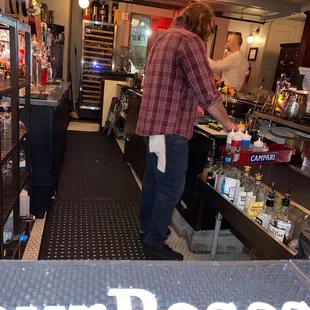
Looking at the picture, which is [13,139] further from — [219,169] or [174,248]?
[174,248]

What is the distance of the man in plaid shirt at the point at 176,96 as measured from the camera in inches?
77.4

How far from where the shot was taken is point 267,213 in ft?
5.74

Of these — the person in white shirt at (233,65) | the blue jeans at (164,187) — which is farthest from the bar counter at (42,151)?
the person in white shirt at (233,65)

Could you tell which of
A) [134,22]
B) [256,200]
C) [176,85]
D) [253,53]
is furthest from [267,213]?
[253,53]

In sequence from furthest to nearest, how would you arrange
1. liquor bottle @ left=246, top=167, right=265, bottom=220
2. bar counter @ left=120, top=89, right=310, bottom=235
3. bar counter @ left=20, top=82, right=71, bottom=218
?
bar counter @ left=20, top=82, right=71, bottom=218, bar counter @ left=120, top=89, right=310, bottom=235, liquor bottle @ left=246, top=167, right=265, bottom=220

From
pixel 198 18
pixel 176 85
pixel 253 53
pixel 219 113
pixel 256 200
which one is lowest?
pixel 256 200

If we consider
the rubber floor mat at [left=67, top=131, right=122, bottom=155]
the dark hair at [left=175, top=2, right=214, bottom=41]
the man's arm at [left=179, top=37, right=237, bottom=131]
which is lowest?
Answer: the rubber floor mat at [left=67, top=131, right=122, bottom=155]

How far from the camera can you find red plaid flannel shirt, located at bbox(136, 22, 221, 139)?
1953mm

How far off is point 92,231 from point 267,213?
4.81 feet

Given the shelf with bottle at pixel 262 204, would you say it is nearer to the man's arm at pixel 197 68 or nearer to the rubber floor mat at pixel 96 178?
the man's arm at pixel 197 68

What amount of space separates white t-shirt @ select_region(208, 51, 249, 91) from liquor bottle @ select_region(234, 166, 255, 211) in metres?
2.08

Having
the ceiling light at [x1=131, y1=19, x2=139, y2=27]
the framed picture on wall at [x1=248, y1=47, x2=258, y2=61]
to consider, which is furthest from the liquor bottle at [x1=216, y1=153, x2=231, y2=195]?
the framed picture on wall at [x1=248, y1=47, x2=258, y2=61]

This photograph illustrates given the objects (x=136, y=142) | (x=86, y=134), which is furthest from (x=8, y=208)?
(x=86, y=134)

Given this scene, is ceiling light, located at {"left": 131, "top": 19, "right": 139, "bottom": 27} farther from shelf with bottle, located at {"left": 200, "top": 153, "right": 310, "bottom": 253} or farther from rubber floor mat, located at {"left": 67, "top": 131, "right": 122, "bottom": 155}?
shelf with bottle, located at {"left": 200, "top": 153, "right": 310, "bottom": 253}
